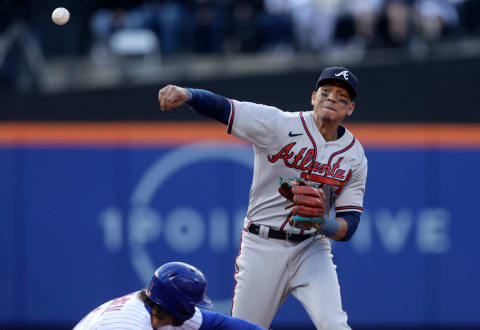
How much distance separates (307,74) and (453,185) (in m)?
2.08

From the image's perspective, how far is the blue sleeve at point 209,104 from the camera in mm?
5062

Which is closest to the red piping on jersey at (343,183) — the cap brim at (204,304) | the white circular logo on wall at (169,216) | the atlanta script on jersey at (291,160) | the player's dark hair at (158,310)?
the atlanta script on jersey at (291,160)

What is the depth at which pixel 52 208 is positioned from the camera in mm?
10164

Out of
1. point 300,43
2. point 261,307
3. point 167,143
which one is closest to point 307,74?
point 300,43

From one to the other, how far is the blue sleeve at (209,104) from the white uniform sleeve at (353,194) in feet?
2.89

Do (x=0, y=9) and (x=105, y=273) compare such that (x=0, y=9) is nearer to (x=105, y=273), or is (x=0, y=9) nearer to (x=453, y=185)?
(x=105, y=273)

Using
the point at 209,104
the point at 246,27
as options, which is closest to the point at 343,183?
the point at 209,104

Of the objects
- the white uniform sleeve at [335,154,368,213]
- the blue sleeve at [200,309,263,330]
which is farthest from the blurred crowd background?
the blue sleeve at [200,309,263,330]

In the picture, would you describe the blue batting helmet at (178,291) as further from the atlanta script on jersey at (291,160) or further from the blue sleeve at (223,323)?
the atlanta script on jersey at (291,160)

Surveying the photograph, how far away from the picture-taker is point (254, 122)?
5320 millimetres

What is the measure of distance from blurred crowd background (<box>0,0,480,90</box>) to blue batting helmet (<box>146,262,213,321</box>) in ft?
21.1

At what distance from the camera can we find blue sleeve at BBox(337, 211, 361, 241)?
17.7 ft

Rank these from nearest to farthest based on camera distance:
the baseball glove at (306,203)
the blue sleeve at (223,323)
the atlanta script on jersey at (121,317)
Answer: the atlanta script on jersey at (121,317)
the blue sleeve at (223,323)
the baseball glove at (306,203)

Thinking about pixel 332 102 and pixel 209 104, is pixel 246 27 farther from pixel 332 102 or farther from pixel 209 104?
pixel 209 104
